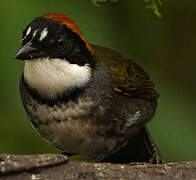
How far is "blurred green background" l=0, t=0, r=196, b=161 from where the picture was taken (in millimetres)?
4969

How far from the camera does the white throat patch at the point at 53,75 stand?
4457 millimetres

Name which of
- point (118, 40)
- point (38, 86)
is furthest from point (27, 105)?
point (118, 40)

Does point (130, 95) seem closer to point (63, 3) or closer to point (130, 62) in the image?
point (130, 62)

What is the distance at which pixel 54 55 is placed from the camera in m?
4.47

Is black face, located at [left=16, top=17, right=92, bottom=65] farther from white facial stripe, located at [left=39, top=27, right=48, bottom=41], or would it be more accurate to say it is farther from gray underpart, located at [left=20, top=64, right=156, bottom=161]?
gray underpart, located at [left=20, top=64, right=156, bottom=161]

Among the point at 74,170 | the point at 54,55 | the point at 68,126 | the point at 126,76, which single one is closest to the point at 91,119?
the point at 68,126

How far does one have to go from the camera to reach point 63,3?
209 inches

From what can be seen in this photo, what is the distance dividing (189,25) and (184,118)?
4.13ft

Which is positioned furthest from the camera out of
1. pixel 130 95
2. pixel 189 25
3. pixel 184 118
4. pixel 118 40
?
pixel 189 25

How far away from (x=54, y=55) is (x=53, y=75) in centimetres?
13

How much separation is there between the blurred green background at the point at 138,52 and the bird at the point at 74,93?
0.64ft

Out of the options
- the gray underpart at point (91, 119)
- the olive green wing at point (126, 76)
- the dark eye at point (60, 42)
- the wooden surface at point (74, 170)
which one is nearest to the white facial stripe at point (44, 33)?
the dark eye at point (60, 42)

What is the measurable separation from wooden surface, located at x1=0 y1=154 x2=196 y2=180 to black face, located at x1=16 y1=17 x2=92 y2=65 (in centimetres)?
85

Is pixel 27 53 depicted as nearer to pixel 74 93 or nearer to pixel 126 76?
pixel 74 93
